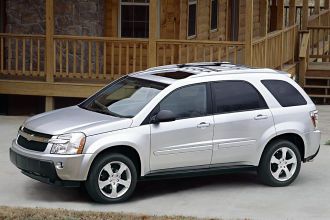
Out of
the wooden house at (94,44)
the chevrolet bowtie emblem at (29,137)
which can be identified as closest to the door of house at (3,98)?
the wooden house at (94,44)

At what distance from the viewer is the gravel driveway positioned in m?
9.28

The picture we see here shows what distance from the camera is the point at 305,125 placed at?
417 inches

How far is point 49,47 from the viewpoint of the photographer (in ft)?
52.0

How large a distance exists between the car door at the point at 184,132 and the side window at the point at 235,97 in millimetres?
164

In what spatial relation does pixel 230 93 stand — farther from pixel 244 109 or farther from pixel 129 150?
pixel 129 150

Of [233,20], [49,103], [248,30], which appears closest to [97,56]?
[49,103]

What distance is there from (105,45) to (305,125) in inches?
251

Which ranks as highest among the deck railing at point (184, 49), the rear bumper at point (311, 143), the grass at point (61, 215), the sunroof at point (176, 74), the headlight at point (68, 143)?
the deck railing at point (184, 49)

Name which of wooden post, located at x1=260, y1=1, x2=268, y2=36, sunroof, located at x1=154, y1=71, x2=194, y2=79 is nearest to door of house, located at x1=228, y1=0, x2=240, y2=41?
wooden post, located at x1=260, y1=1, x2=268, y2=36

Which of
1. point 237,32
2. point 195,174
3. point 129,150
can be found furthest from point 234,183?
point 237,32

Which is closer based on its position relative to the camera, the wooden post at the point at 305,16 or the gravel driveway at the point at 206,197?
the gravel driveway at the point at 206,197

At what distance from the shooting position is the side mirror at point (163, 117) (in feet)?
31.4

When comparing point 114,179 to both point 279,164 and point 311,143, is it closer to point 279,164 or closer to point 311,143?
point 279,164

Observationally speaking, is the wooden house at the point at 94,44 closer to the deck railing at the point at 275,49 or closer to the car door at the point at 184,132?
the deck railing at the point at 275,49
